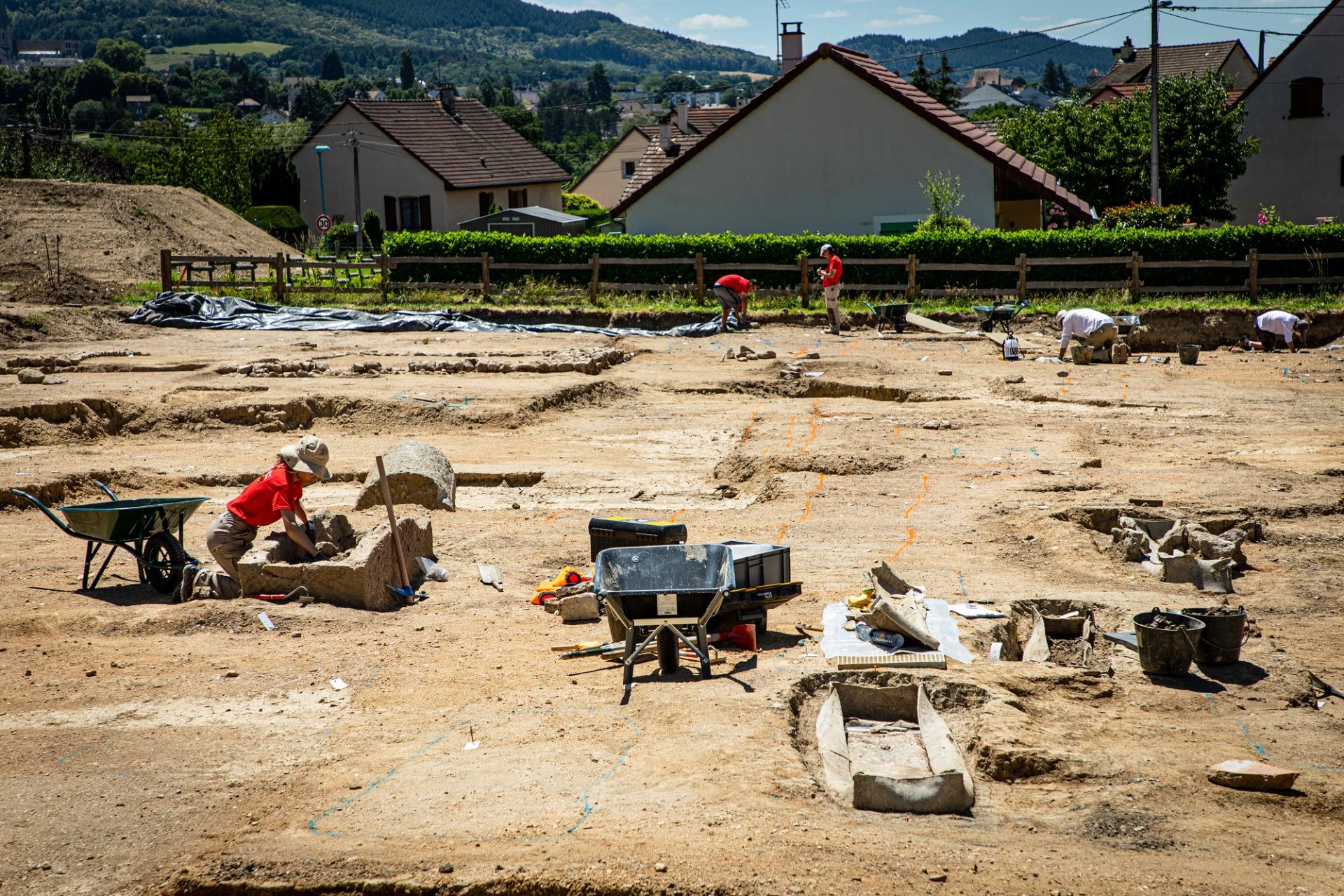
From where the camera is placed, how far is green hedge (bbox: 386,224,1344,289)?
2591cm

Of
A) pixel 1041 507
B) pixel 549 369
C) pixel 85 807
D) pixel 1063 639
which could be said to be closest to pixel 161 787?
pixel 85 807

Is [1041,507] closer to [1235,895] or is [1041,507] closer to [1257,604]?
[1257,604]

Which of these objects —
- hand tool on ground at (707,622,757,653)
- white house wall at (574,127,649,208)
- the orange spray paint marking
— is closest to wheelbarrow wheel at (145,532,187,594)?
hand tool on ground at (707,622,757,653)

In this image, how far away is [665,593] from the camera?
24.2 ft

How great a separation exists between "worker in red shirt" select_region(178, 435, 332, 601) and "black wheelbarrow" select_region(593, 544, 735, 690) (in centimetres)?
298

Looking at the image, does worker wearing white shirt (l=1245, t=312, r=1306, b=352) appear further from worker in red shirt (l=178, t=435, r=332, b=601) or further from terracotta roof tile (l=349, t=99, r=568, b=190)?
terracotta roof tile (l=349, t=99, r=568, b=190)

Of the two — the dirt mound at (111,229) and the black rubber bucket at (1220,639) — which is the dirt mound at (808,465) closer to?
the black rubber bucket at (1220,639)

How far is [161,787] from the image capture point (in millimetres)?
6035

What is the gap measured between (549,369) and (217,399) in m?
5.66

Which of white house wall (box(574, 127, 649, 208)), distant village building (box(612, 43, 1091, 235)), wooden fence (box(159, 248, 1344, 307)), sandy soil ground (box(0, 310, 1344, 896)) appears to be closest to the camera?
sandy soil ground (box(0, 310, 1344, 896))

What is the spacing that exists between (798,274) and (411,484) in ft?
57.1

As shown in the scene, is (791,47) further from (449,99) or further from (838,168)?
(449,99)

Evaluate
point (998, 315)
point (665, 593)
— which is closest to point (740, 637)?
point (665, 593)

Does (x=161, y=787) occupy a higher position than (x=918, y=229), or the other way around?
(x=918, y=229)
